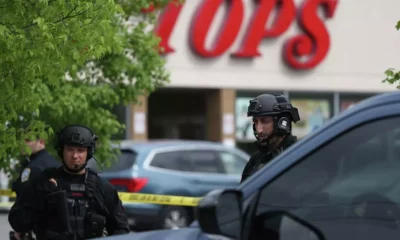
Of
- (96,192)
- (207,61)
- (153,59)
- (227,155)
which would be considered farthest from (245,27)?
(96,192)

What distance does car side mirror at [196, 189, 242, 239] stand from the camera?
3.49 metres

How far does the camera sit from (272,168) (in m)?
3.57

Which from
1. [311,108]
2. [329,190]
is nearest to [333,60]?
[311,108]

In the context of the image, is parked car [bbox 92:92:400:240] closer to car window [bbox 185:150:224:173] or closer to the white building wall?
car window [bbox 185:150:224:173]

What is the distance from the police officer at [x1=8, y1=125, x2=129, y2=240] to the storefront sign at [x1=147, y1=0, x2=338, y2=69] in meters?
19.4

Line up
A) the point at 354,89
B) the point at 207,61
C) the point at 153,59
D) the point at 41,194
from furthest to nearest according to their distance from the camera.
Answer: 1. the point at 354,89
2. the point at 207,61
3. the point at 153,59
4. the point at 41,194

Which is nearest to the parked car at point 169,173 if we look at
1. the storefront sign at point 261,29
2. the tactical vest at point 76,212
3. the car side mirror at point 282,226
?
the storefront sign at point 261,29

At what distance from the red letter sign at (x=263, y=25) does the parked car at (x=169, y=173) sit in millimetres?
10069

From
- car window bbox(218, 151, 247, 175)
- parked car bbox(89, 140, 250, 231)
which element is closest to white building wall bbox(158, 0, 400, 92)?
car window bbox(218, 151, 247, 175)

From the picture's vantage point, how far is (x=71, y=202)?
6.55 metres

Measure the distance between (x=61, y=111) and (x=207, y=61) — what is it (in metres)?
17.5

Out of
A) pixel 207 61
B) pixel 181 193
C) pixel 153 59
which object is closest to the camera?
pixel 153 59

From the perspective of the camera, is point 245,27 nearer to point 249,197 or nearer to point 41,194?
point 41,194

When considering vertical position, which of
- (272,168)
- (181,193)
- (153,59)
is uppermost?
(153,59)
